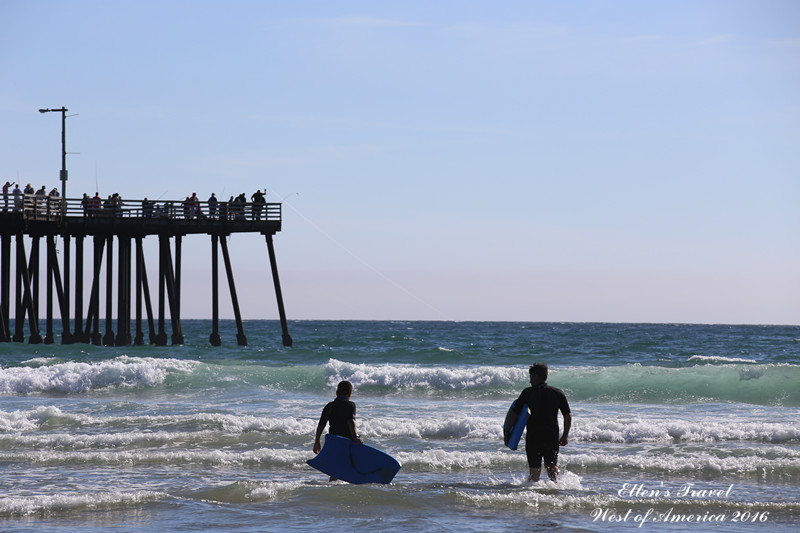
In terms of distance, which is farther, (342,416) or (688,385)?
(688,385)

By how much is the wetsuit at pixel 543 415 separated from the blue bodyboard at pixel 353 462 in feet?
4.96

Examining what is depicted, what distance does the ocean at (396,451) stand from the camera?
28.5ft

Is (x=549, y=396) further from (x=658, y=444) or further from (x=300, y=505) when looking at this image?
(x=658, y=444)

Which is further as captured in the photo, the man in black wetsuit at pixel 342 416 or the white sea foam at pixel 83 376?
the white sea foam at pixel 83 376

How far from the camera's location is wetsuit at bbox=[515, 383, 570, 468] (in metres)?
9.14

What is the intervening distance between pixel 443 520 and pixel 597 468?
3.37m

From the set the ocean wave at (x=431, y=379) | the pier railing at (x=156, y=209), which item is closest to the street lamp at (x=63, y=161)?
the pier railing at (x=156, y=209)

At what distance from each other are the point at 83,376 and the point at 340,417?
14.5 meters

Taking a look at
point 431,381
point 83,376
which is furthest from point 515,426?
point 83,376

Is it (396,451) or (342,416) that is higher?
(342,416)

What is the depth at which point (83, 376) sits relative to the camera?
2192 centimetres

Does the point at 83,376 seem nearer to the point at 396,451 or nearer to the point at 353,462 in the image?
the point at 396,451

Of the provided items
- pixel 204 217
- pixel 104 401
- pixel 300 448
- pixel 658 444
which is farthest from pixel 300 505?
pixel 204 217

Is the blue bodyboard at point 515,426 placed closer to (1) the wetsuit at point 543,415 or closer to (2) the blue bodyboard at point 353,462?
(1) the wetsuit at point 543,415
